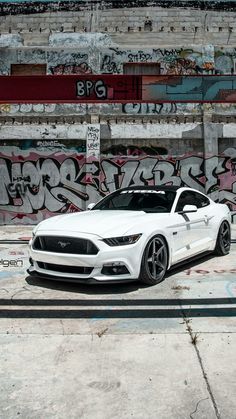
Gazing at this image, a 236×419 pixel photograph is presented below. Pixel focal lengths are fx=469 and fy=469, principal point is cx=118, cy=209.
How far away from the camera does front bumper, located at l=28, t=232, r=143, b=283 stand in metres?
5.97

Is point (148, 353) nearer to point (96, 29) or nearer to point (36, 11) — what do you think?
point (96, 29)

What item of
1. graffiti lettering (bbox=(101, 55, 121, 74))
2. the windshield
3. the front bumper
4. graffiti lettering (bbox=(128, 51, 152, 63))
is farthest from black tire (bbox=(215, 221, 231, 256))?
graffiti lettering (bbox=(128, 51, 152, 63))

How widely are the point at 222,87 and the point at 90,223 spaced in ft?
31.8

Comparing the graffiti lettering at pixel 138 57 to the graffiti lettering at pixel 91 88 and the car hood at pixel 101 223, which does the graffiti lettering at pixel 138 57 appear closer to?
the graffiti lettering at pixel 91 88

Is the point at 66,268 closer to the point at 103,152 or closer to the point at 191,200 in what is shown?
the point at 191,200

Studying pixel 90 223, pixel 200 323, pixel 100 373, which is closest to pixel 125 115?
pixel 90 223

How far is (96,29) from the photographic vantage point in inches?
858

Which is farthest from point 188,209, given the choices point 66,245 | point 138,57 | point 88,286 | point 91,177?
point 138,57

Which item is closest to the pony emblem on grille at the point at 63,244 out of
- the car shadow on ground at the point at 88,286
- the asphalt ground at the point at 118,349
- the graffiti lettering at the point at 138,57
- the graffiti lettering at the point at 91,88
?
the car shadow on ground at the point at 88,286

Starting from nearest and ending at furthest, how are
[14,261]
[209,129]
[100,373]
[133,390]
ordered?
[133,390]
[100,373]
[14,261]
[209,129]

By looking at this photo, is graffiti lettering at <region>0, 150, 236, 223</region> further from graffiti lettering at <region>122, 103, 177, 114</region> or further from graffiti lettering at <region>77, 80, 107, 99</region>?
graffiti lettering at <region>77, 80, 107, 99</region>

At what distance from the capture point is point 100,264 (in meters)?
5.97

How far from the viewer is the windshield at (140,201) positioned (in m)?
7.43

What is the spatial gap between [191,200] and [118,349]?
4301mm
